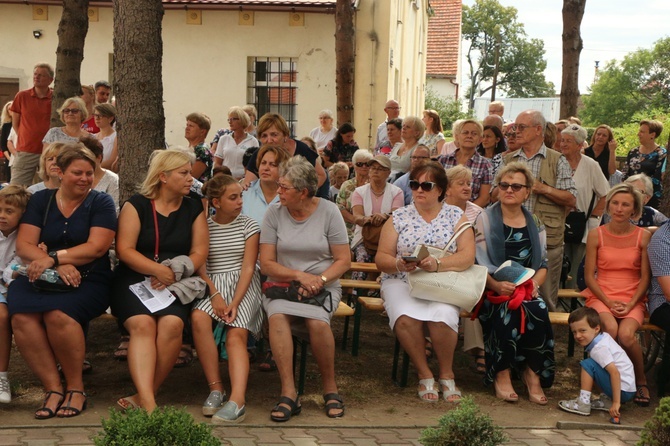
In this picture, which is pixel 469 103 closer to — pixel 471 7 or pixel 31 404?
pixel 471 7

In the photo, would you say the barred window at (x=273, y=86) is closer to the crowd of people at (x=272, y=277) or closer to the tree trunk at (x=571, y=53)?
the tree trunk at (x=571, y=53)

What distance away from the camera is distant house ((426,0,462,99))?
4622 centimetres

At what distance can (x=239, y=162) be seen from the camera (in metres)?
10.8

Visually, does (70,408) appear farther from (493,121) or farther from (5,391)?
(493,121)

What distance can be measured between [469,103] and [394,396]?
85.1 meters

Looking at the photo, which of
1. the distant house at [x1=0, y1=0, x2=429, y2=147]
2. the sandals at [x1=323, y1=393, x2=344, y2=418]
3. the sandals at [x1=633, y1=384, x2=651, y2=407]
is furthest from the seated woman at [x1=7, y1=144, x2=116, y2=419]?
the distant house at [x1=0, y1=0, x2=429, y2=147]

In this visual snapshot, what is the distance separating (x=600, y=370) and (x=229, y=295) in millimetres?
2657

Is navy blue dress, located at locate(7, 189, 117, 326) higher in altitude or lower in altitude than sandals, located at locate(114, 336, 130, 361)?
higher

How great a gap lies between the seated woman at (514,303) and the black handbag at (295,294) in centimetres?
128

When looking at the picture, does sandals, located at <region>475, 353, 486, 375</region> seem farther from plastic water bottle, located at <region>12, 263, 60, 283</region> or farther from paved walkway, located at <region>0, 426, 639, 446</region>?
plastic water bottle, located at <region>12, 263, 60, 283</region>

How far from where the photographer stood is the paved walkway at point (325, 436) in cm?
542

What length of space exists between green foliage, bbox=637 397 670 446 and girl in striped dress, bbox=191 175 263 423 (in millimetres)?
2531

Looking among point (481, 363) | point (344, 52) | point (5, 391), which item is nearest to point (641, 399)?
point (481, 363)

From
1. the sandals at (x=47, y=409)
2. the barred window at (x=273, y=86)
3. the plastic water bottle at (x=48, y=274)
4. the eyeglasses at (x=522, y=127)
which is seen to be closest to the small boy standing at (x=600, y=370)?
the eyeglasses at (x=522, y=127)
